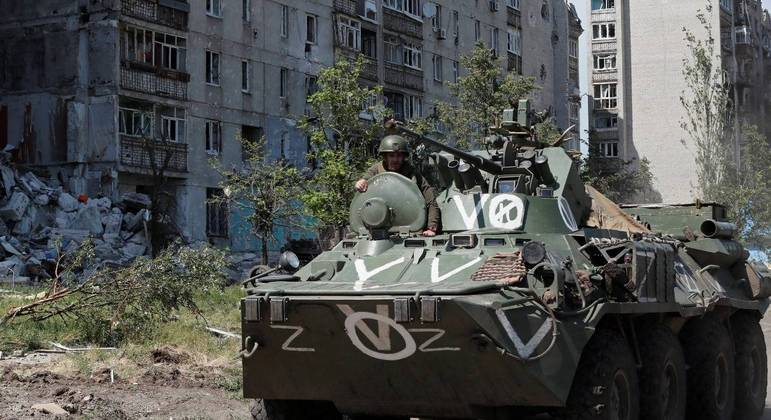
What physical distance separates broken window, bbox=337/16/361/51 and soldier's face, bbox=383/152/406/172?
28.0m

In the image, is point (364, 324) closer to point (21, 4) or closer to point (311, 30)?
point (21, 4)

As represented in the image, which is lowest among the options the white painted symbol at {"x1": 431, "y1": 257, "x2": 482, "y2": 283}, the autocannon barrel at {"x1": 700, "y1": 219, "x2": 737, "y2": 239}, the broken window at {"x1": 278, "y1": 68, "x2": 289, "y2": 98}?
the white painted symbol at {"x1": 431, "y1": 257, "x2": 482, "y2": 283}

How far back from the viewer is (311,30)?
37.6 m

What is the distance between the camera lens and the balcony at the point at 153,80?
31328 mm

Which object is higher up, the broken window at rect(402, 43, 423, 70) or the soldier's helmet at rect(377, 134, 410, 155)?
the broken window at rect(402, 43, 423, 70)

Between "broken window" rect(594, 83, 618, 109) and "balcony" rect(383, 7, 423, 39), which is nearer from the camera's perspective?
"balcony" rect(383, 7, 423, 39)

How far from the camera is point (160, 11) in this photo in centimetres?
3231

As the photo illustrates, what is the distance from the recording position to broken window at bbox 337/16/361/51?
3856 cm

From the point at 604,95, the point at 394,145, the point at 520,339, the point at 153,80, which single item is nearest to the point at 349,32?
the point at 153,80

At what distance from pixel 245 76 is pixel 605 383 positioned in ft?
88.6

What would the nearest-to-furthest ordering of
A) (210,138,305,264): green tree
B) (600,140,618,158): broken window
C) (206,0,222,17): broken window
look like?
1. (210,138,305,264): green tree
2. (206,0,222,17): broken window
3. (600,140,618,158): broken window

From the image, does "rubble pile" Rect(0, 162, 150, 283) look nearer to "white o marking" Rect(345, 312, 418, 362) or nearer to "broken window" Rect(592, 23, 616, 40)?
"white o marking" Rect(345, 312, 418, 362)

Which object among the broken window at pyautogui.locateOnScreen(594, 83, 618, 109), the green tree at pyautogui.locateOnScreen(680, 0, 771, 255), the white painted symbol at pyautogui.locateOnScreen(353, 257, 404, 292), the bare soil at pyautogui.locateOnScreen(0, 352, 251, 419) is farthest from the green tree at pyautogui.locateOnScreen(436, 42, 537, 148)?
the broken window at pyautogui.locateOnScreen(594, 83, 618, 109)

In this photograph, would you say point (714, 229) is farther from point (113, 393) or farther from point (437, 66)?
point (437, 66)
